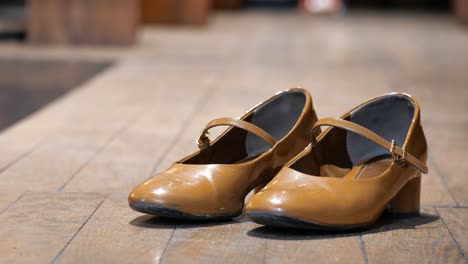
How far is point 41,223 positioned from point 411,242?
27.3 inches

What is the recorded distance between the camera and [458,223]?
1.86 metres

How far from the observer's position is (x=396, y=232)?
1.75 meters

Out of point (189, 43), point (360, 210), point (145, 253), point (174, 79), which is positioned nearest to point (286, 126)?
point (360, 210)

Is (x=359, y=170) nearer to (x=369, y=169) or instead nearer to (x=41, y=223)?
(x=369, y=169)

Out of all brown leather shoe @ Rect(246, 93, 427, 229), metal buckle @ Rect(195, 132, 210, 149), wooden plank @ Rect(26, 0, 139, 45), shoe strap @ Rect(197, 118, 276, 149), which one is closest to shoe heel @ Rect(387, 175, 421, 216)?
brown leather shoe @ Rect(246, 93, 427, 229)

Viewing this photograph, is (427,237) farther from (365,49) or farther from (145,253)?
(365,49)

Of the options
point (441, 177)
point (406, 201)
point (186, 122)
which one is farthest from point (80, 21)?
point (406, 201)

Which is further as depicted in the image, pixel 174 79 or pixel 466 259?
pixel 174 79

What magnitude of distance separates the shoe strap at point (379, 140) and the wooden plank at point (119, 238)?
36cm

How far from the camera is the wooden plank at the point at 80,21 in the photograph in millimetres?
5750

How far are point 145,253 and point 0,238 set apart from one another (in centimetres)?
28

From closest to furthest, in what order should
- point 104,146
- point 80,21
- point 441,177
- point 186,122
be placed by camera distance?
point 441,177 < point 104,146 < point 186,122 < point 80,21

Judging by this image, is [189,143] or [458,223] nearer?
[458,223]

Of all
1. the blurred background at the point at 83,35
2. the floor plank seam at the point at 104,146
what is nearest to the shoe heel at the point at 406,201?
the floor plank seam at the point at 104,146
